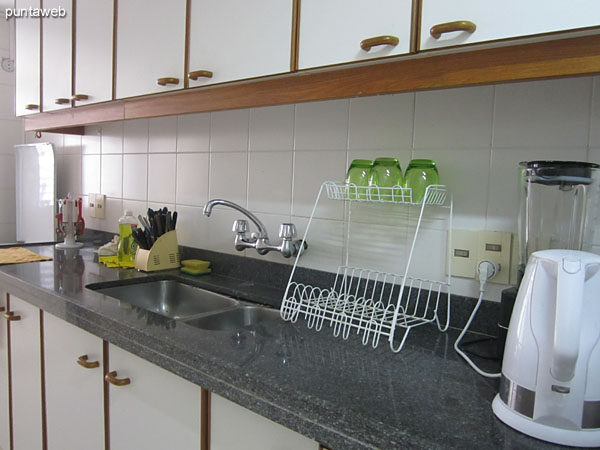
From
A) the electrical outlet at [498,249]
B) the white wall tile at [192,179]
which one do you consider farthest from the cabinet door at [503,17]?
the white wall tile at [192,179]

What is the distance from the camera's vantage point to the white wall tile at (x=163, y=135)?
6.45ft

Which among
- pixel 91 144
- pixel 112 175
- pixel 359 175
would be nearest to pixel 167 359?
pixel 359 175

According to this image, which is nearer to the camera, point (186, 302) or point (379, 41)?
point (379, 41)

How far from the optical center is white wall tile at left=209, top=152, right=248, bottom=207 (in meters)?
1.69

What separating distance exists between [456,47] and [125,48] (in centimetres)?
124

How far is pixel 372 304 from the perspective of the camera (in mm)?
1268

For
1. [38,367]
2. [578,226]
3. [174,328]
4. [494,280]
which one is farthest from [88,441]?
[578,226]

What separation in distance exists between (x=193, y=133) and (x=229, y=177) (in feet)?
0.95

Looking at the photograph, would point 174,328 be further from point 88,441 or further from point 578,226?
point 578,226

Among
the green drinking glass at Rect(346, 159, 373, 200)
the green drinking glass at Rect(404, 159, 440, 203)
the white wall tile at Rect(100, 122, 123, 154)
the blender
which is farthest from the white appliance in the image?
the white wall tile at Rect(100, 122, 123, 154)

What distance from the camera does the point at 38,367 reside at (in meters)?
1.56

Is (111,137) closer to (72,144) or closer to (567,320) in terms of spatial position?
(72,144)

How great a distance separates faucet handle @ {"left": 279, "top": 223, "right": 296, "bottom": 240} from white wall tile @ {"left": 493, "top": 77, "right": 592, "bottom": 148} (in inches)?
24.6

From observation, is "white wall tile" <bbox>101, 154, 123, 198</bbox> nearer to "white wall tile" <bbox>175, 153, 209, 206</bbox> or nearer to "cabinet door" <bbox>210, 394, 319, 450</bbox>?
"white wall tile" <bbox>175, 153, 209, 206</bbox>
